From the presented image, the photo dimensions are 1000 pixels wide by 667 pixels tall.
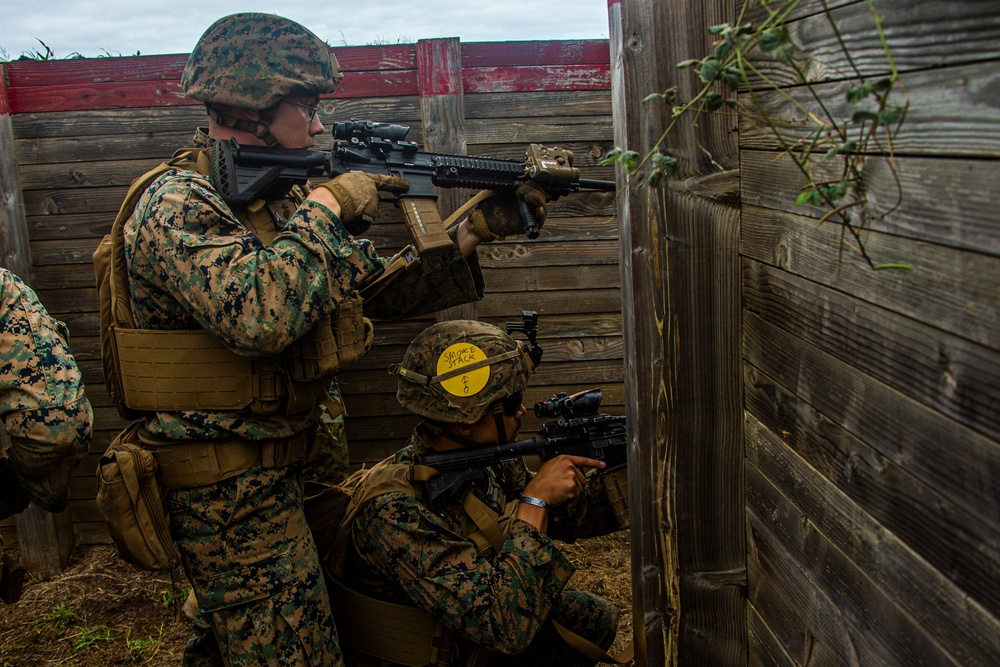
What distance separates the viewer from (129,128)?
4.49 m

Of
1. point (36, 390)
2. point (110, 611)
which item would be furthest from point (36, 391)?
point (110, 611)

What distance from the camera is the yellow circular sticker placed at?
2783 millimetres

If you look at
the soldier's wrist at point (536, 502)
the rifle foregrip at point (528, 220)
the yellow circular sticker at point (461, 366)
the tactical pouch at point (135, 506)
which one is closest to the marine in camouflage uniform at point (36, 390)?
the tactical pouch at point (135, 506)

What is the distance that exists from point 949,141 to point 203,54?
8.35ft

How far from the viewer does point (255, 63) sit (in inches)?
109

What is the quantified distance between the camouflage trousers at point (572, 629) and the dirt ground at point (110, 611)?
0.85 metres

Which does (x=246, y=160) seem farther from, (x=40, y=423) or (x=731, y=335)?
(x=731, y=335)

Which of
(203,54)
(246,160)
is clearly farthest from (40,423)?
(203,54)

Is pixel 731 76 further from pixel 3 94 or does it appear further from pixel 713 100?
pixel 3 94

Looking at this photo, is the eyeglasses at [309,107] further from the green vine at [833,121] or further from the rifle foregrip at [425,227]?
the green vine at [833,121]

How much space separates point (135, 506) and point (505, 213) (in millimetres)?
1857

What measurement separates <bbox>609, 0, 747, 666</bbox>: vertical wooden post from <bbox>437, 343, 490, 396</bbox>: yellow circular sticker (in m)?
0.98

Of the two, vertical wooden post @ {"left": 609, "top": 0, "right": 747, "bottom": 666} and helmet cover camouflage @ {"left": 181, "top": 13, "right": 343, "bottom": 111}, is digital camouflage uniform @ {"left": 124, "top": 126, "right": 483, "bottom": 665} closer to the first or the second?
helmet cover camouflage @ {"left": 181, "top": 13, "right": 343, "bottom": 111}

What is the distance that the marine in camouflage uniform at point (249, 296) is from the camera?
244 centimetres
